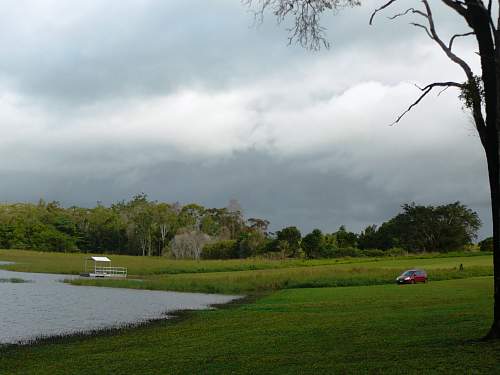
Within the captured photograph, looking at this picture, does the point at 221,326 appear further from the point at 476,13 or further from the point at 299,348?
the point at 476,13

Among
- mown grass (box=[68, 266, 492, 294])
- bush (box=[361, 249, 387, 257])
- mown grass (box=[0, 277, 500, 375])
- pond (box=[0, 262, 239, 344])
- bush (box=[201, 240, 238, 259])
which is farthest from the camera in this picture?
bush (box=[201, 240, 238, 259])

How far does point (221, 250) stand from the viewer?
138 metres

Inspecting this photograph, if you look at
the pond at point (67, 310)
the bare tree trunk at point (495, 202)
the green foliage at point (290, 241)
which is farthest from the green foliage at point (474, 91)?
the green foliage at point (290, 241)

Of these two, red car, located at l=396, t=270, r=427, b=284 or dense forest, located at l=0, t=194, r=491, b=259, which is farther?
dense forest, located at l=0, t=194, r=491, b=259

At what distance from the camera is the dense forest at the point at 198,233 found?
115 m

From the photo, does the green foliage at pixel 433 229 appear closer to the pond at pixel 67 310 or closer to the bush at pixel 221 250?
the bush at pixel 221 250

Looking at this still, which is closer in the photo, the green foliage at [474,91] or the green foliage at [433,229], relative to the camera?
the green foliage at [474,91]

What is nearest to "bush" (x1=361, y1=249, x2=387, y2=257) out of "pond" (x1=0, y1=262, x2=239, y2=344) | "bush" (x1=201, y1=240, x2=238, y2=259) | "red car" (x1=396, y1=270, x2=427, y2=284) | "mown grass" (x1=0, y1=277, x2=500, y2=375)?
"bush" (x1=201, y1=240, x2=238, y2=259)

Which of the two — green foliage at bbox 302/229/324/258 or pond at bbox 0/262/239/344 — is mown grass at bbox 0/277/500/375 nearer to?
pond at bbox 0/262/239/344

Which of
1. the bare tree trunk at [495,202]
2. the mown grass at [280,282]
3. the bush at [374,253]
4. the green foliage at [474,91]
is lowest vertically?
the mown grass at [280,282]

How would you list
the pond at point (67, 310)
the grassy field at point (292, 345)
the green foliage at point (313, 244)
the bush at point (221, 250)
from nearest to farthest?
the grassy field at point (292, 345)
the pond at point (67, 310)
the green foliage at point (313, 244)
the bush at point (221, 250)

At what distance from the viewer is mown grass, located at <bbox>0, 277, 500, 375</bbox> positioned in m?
11.9

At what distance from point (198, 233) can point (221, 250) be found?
589 inches

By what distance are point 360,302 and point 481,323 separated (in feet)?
48.2
